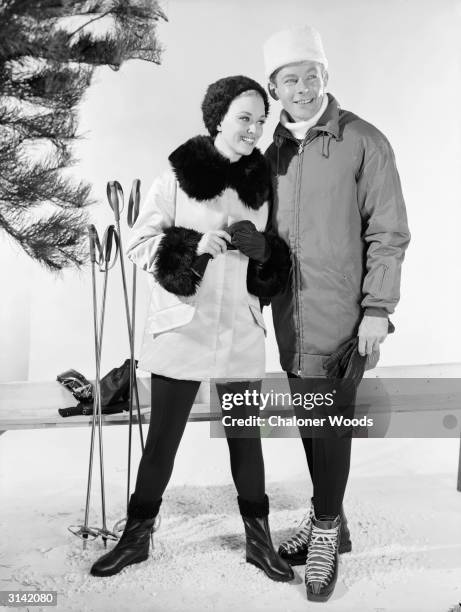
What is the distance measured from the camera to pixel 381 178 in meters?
2.26

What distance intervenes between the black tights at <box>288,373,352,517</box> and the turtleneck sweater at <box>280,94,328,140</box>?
35.5 inches

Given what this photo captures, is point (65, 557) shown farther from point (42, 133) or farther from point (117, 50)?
point (117, 50)

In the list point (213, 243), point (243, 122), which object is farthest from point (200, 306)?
point (243, 122)

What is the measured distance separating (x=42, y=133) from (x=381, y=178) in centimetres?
94

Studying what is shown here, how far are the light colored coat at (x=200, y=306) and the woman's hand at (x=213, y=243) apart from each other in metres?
0.08

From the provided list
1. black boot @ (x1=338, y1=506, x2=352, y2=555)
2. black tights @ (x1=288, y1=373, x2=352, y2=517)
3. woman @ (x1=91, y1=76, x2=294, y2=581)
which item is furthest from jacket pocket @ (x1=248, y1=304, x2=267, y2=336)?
black boot @ (x1=338, y1=506, x2=352, y2=555)

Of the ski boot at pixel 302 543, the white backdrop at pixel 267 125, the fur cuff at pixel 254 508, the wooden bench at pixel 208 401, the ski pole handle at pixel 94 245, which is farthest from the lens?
the white backdrop at pixel 267 125

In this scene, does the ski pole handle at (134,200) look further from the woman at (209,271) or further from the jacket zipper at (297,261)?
the jacket zipper at (297,261)

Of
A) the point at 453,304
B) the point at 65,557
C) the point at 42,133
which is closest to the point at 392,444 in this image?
the point at 453,304

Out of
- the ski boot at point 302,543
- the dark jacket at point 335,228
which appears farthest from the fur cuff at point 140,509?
the dark jacket at point 335,228

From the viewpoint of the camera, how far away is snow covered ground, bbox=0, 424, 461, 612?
2.38 m

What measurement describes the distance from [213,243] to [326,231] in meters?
0.33

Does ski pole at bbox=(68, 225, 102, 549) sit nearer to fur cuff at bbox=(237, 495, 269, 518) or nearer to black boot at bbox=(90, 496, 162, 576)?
black boot at bbox=(90, 496, 162, 576)

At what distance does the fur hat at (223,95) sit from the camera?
228 cm
